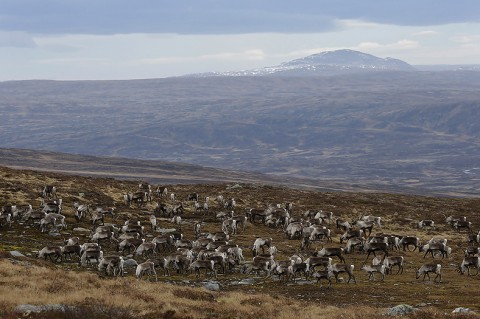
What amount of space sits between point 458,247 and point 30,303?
3795 centimetres

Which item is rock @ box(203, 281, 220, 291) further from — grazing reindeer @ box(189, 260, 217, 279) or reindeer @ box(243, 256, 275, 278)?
reindeer @ box(243, 256, 275, 278)

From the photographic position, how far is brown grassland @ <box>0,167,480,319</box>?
75.7 ft

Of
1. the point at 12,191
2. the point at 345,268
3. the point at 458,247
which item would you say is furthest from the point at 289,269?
the point at 12,191

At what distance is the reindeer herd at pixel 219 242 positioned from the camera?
3603cm

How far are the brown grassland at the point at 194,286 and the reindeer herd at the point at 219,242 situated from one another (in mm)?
517

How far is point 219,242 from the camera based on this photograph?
4081 centimetres

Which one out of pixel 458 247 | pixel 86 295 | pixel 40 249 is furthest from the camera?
pixel 458 247

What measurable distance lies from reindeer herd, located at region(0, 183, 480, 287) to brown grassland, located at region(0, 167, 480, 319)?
0.52m

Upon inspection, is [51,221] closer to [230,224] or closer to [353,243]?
[230,224]

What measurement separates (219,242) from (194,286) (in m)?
8.77

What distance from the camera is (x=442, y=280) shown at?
36656 mm

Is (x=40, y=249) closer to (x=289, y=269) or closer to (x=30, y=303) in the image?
(x=289, y=269)

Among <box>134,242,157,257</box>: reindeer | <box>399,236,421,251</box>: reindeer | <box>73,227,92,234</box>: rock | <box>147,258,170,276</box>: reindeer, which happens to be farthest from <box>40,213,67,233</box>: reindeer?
<box>399,236,421,251</box>: reindeer

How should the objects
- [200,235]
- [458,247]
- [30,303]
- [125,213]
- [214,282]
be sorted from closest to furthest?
1. [30,303]
2. [214,282]
3. [200,235]
4. [458,247]
5. [125,213]
